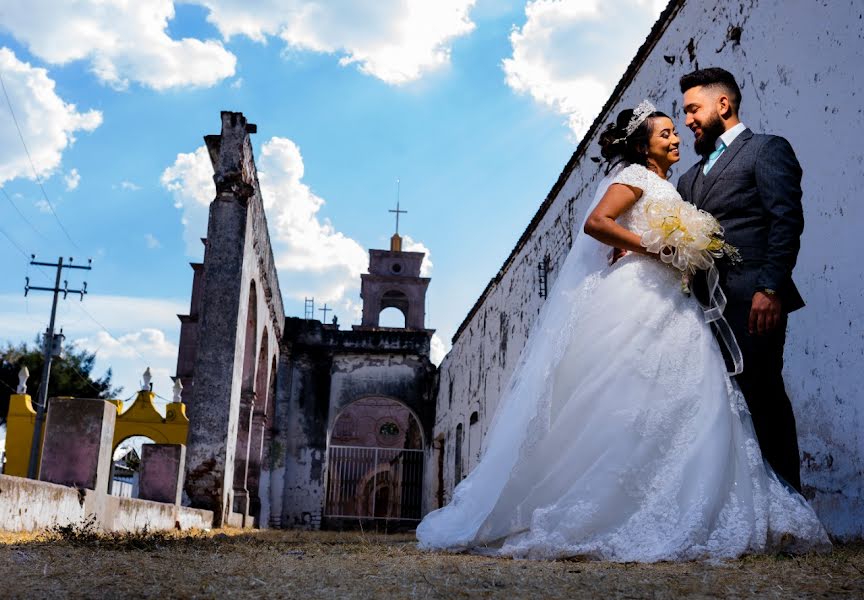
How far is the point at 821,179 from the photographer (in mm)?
4359

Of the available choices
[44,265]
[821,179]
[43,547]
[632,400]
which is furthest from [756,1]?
[44,265]

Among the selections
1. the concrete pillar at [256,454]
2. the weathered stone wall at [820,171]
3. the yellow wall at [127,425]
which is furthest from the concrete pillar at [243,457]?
the weathered stone wall at [820,171]

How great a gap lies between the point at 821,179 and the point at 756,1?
171cm

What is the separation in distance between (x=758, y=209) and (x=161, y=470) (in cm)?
614

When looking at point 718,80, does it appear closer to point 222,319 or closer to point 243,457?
point 222,319

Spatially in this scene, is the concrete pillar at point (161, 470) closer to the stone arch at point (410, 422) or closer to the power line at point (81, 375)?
the stone arch at point (410, 422)

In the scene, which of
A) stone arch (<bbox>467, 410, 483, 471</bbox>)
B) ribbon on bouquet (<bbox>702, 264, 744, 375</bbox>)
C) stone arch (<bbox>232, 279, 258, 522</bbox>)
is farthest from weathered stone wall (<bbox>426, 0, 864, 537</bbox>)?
stone arch (<bbox>467, 410, 483, 471</bbox>)

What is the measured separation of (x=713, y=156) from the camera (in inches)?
139

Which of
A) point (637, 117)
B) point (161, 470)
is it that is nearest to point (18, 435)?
point (161, 470)

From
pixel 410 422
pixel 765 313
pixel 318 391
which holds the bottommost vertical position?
pixel 765 313

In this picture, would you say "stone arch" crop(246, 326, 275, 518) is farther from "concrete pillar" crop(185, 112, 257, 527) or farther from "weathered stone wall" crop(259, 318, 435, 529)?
"concrete pillar" crop(185, 112, 257, 527)

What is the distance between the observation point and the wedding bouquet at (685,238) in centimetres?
323

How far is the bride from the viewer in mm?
2861

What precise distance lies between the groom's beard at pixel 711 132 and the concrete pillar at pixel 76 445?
4.01m
